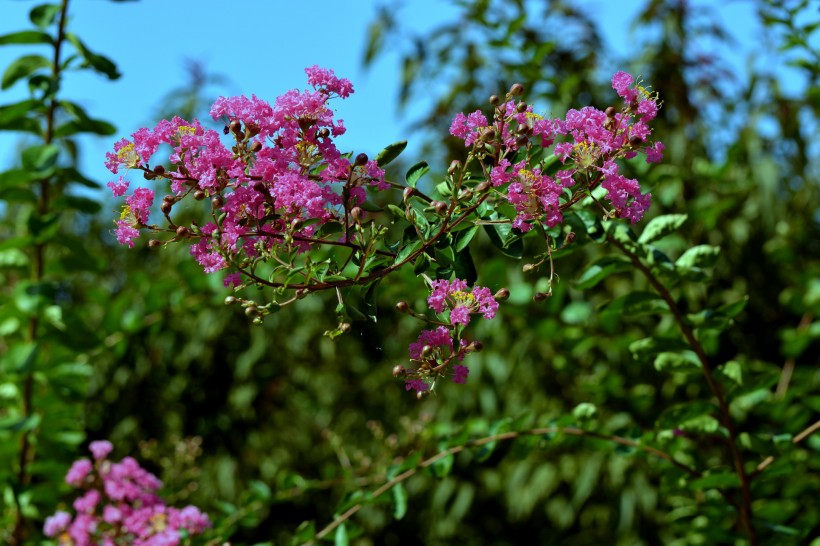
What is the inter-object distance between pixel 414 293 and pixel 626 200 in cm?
64

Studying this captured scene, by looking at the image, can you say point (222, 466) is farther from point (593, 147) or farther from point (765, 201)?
point (593, 147)

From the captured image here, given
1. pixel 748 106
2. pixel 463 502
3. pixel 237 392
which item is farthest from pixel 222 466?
pixel 748 106

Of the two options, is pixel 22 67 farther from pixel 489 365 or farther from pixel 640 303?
pixel 489 365

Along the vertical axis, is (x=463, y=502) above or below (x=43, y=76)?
below

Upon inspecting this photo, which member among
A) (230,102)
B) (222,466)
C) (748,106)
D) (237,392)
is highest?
(748,106)

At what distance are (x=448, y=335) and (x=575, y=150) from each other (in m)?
0.20

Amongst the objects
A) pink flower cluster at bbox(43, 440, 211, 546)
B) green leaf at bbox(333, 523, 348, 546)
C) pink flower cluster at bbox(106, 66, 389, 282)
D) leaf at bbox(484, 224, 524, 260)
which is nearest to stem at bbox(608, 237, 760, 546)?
leaf at bbox(484, 224, 524, 260)

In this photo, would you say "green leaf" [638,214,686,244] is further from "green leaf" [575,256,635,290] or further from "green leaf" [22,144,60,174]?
"green leaf" [22,144,60,174]

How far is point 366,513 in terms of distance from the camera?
324cm

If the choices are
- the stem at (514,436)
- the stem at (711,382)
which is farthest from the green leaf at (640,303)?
the stem at (514,436)

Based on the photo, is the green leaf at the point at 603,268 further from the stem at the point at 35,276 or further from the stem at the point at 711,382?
the stem at the point at 35,276

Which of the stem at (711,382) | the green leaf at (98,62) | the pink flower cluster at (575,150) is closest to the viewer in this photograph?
the pink flower cluster at (575,150)

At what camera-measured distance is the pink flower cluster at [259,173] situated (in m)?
0.80

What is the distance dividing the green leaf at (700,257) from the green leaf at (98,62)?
94cm
